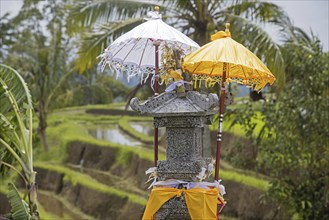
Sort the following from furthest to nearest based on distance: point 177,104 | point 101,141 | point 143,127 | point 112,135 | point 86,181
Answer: point 143,127, point 112,135, point 101,141, point 86,181, point 177,104

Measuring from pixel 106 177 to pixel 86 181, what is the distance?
48.1 inches

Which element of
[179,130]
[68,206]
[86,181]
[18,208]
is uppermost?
[179,130]

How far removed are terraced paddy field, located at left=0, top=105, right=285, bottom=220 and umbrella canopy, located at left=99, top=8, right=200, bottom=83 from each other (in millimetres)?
4220

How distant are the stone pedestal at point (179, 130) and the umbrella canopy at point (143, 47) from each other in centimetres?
46

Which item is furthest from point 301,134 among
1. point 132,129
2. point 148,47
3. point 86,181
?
point 132,129

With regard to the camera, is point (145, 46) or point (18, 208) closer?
point (145, 46)

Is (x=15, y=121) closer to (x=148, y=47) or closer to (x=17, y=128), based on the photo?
(x=17, y=128)

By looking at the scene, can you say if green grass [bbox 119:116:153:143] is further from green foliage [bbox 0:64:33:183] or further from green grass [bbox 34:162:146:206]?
green foliage [bbox 0:64:33:183]

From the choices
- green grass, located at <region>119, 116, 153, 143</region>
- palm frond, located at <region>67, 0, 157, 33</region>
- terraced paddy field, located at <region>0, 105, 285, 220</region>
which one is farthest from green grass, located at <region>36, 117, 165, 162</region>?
palm frond, located at <region>67, 0, 157, 33</region>

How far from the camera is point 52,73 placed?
14586mm

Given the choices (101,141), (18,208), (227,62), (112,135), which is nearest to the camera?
(227,62)

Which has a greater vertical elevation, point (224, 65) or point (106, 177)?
point (224, 65)

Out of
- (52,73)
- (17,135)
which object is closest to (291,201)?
(17,135)

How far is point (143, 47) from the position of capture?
5410mm
